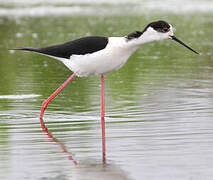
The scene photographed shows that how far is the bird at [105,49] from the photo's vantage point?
25.8 ft

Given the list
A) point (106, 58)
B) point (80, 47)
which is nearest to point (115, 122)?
point (106, 58)

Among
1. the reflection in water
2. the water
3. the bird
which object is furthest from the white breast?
the reflection in water

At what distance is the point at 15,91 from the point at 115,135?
13.3 feet

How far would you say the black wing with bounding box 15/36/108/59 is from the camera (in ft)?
26.7

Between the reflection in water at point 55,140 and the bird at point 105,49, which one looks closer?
the reflection in water at point 55,140

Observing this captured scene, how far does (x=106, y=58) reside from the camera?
8.05m

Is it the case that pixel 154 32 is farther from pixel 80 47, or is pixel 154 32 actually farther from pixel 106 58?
pixel 80 47

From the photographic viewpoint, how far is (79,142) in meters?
6.87

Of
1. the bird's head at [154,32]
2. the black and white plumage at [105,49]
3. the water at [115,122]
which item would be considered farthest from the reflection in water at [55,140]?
the bird's head at [154,32]

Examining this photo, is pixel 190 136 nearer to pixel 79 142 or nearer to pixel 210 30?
pixel 79 142

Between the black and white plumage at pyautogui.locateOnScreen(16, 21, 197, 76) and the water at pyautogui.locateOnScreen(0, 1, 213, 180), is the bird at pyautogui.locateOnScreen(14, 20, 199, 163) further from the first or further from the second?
the water at pyautogui.locateOnScreen(0, 1, 213, 180)

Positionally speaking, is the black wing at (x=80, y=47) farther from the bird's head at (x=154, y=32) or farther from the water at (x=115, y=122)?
the water at (x=115, y=122)

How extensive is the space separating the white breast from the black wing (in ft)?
0.18

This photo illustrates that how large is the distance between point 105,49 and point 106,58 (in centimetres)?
12
